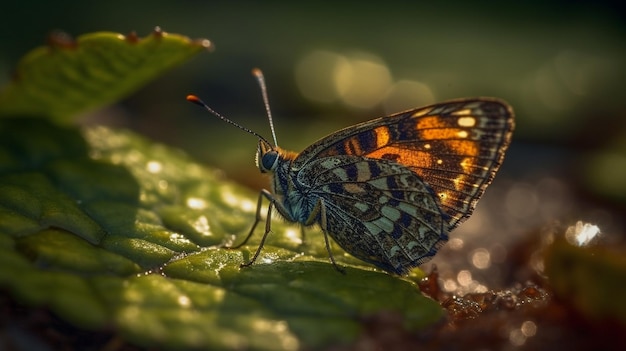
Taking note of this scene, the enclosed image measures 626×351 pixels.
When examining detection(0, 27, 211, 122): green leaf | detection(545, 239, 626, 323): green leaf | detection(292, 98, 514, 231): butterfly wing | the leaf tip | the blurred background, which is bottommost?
detection(545, 239, 626, 323): green leaf

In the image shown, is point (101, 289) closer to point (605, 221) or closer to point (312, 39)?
point (605, 221)

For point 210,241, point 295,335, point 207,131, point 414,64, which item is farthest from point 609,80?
point 295,335

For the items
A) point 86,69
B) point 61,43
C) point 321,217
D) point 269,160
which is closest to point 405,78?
point 269,160

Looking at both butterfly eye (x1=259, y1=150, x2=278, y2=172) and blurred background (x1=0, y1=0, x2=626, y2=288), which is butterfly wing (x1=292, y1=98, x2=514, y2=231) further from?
blurred background (x1=0, y1=0, x2=626, y2=288)

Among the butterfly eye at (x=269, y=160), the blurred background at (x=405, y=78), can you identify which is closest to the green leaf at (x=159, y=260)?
the butterfly eye at (x=269, y=160)

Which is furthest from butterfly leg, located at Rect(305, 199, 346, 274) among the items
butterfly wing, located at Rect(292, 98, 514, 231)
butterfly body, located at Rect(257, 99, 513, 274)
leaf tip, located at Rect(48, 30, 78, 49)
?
leaf tip, located at Rect(48, 30, 78, 49)

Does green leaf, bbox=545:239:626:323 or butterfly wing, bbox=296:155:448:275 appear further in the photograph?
butterfly wing, bbox=296:155:448:275
